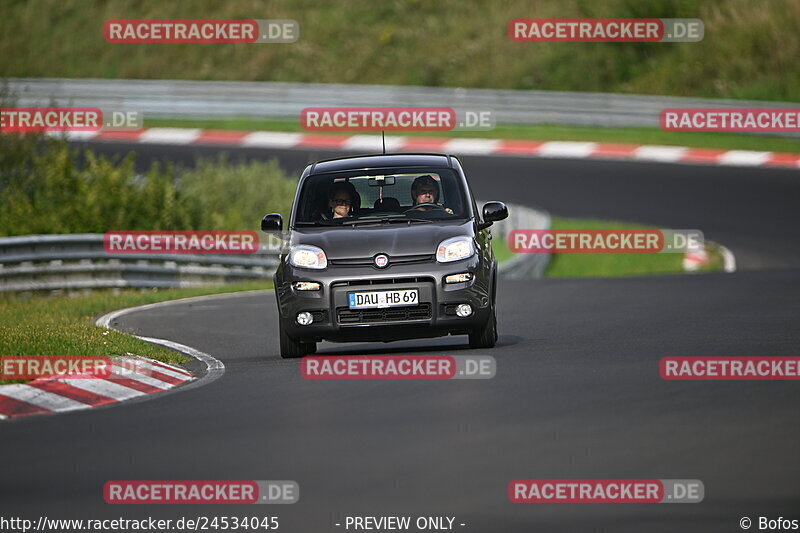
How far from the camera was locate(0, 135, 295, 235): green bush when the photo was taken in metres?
25.7

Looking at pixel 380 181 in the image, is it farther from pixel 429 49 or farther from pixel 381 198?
pixel 429 49

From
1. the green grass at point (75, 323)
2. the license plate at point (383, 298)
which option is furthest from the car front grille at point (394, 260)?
the green grass at point (75, 323)

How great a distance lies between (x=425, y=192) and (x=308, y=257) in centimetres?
134

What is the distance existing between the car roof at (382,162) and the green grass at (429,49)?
26.6m

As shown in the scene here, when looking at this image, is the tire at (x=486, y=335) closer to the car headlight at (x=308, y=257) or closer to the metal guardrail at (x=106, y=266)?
the car headlight at (x=308, y=257)

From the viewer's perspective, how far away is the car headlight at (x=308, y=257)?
504 inches

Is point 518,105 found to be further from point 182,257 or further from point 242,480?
point 242,480

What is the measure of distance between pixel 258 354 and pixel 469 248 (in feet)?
8.16

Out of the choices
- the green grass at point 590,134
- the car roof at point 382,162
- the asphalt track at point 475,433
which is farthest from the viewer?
the green grass at point 590,134

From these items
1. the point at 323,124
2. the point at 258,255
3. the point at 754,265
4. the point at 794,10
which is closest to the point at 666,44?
the point at 794,10

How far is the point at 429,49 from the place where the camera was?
45656mm

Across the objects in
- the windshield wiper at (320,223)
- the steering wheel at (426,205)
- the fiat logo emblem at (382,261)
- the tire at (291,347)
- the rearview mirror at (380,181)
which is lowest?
the tire at (291,347)

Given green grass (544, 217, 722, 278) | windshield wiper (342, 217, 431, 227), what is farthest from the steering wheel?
green grass (544, 217, 722, 278)

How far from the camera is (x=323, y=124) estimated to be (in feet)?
128
